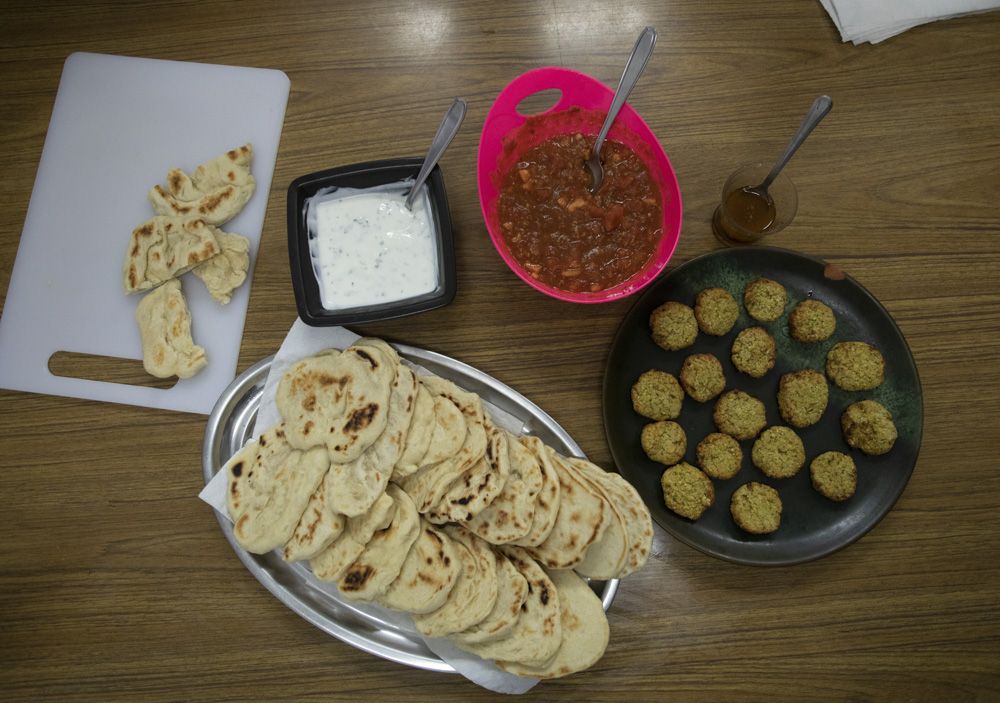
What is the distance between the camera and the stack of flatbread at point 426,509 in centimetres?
211

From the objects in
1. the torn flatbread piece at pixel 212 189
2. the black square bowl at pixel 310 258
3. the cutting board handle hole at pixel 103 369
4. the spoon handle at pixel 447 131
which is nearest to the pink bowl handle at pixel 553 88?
the spoon handle at pixel 447 131

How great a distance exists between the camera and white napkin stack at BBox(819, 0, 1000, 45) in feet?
8.57

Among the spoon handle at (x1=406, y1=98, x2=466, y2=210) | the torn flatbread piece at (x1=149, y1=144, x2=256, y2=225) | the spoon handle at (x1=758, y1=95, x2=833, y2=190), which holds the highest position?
the spoon handle at (x1=758, y1=95, x2=833, y2=190)

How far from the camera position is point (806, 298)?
2543 mm

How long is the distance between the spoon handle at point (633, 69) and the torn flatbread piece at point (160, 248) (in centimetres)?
141

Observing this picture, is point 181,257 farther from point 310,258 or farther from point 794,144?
point 794,144

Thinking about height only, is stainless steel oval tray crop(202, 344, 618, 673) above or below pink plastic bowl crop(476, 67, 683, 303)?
below

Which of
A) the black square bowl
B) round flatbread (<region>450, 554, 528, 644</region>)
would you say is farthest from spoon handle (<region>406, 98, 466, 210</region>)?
round flatbread (<region>450, 554, 528, 644</region>)

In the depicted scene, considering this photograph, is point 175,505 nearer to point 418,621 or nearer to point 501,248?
point 418,621

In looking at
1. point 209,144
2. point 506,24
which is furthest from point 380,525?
point 506,24

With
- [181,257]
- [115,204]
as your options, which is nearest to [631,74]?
[181,257]

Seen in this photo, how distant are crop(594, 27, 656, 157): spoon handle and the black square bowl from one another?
1.91 feet

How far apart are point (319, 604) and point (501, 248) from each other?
4.54ft

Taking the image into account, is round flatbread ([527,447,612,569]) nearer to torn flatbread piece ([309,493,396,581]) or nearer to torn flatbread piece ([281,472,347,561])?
torn flatbread piece ([309,493,396,581])
